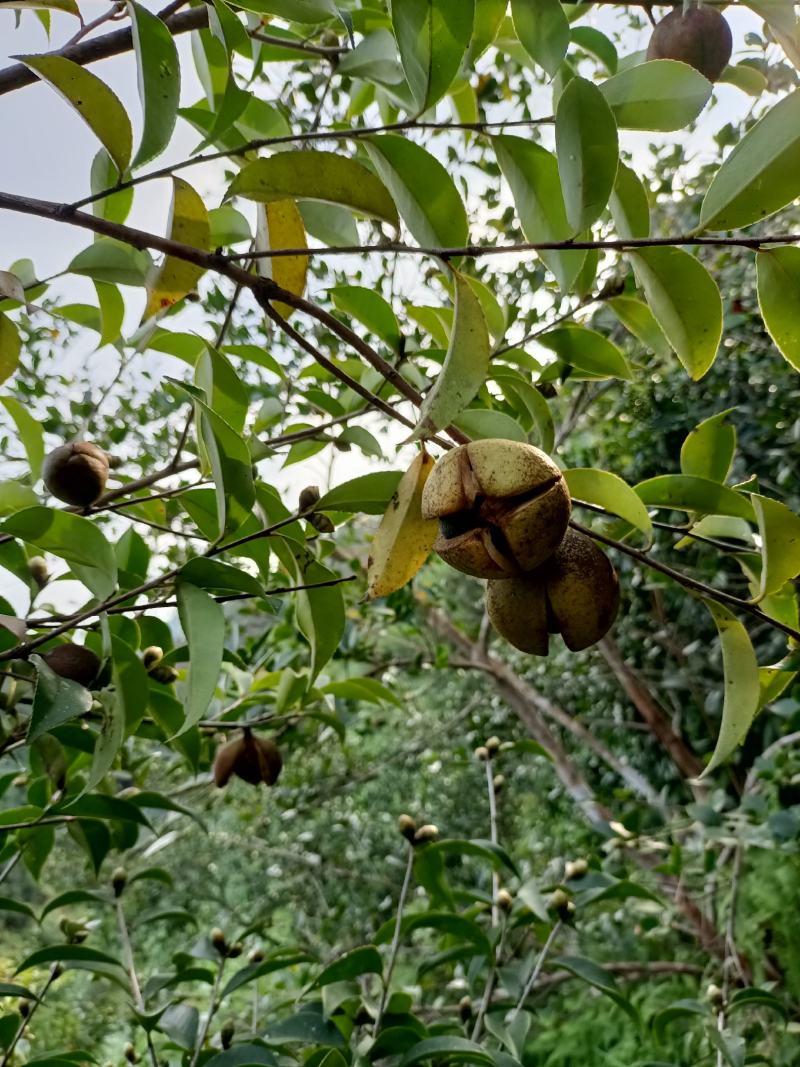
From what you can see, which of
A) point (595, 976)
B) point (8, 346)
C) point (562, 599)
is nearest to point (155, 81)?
point (8, 346)

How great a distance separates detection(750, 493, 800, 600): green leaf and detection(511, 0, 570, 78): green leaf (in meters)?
0.39

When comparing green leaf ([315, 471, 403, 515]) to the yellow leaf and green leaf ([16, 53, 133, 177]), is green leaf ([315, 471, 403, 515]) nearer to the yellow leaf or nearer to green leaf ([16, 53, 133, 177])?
the yellow leaf

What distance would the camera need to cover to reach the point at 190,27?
847 mm

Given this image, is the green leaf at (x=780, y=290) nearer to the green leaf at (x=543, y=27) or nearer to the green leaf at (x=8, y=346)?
the green leaf at (x=543, y=27)

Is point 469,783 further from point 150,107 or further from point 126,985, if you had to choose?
point 150,107

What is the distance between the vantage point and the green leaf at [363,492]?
687 mm

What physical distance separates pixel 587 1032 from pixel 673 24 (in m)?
2.67

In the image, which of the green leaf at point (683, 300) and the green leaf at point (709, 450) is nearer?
the green leaf at point (683, 300)

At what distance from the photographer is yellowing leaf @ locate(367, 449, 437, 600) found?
621mm

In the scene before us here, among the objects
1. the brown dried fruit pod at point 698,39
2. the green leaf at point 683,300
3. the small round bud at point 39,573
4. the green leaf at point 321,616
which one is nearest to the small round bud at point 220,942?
the small round bud at point 39,573

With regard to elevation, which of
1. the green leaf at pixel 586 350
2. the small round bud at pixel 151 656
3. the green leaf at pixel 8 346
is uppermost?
the green leaf at pixel 586 350

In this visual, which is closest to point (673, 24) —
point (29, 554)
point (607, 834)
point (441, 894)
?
point (29, 554)

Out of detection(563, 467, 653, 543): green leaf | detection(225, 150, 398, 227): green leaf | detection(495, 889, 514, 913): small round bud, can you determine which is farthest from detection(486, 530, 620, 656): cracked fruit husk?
detection(495, 889, 514, 913): small round bud

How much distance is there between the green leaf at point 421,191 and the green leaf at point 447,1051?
0.83 meters
